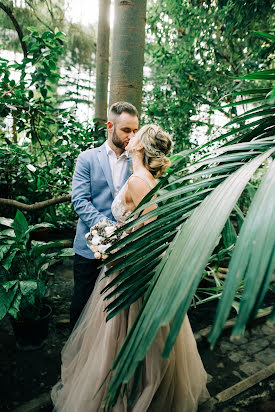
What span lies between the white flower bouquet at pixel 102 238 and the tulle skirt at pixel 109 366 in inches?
11.1

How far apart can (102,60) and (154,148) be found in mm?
3808

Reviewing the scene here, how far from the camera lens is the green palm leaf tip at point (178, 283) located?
1.47 feet

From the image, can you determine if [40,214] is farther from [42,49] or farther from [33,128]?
[42,49]

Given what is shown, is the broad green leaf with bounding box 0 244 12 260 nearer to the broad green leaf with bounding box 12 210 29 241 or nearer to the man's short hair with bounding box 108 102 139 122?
the broad green leaf with bounding box 12 210 29 241

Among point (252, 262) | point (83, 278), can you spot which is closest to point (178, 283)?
point (252, 262)

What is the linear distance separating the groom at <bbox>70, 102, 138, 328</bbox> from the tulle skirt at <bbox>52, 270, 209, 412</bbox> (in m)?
0.34

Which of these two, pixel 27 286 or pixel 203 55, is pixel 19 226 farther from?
pixel 203 55

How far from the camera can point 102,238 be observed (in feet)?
5.90

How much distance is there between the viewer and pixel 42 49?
2646 millimetres

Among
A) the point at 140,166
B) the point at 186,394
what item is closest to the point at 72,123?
the point at 140,166

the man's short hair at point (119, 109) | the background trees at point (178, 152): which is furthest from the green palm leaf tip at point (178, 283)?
the man's short hair at point (119, 109)

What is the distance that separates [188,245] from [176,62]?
4.57 meters

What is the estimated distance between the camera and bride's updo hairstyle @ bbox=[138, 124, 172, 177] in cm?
173

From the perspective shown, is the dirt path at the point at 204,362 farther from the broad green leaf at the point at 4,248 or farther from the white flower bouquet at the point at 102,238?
the white flower bouquet at the point at 102,238
